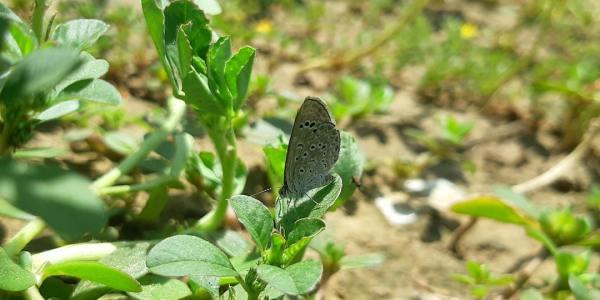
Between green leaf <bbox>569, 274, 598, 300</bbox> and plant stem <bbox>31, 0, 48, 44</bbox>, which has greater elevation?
plant stem <bbox>31, 0, 48, 44</bbox>

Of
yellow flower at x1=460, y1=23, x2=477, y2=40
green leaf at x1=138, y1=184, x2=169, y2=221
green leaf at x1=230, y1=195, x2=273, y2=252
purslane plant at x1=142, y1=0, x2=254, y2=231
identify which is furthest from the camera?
yellow flower at x1=460, y1=23, x2=477, y2=40

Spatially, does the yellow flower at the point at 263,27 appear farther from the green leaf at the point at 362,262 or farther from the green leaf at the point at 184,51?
the green leaf at the point at 184,51

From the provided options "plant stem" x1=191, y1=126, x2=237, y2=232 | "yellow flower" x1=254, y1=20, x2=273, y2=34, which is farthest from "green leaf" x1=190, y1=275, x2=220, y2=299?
"yellow flower" x1=254, y1=20, x2=273, y2=34

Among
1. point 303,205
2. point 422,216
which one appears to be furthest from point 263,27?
point 303,205

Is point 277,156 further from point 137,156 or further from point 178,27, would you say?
point 137,156

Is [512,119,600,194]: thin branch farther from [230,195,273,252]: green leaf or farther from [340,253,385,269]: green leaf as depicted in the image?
[230,195,273,252]: green leaf

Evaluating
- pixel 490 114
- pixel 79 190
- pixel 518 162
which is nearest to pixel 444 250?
pixel 518 162
